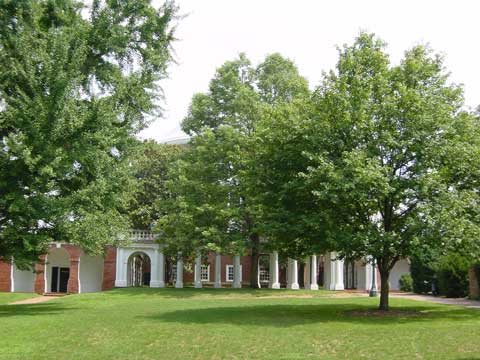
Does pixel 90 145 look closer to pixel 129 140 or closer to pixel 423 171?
pixel 129 140

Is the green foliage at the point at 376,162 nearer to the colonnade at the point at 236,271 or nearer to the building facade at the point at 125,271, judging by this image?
the building facade at the point at 125,271

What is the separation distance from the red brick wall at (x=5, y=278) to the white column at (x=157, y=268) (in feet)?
35.8

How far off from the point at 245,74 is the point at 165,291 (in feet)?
56.0

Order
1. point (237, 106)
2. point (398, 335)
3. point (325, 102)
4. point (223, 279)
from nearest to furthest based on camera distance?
point (398, 335), point (325, 102), point (237, 106), point (223, 279)

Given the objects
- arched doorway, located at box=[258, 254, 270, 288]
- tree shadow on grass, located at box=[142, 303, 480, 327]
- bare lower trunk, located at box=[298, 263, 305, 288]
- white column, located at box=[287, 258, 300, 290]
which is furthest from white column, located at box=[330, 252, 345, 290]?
tree shadow on grass, located at box=[142, 303, 480, 327]

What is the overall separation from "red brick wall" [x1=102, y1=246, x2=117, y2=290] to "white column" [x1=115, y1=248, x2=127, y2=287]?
56cm

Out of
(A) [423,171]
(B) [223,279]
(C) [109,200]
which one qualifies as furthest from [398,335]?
(B) [223,279]

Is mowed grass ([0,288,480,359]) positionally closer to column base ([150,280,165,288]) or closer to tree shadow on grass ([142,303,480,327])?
tree shadow on grass ([142,303,480,327])

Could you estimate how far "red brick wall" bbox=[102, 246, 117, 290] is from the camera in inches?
1810

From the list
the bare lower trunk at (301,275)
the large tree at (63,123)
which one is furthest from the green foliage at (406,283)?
the large tree at (63,123)

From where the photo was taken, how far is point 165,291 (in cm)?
3656

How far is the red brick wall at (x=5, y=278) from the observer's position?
1756 inches

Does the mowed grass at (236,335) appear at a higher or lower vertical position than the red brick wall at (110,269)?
lower

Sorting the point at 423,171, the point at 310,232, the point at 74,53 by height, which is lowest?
the point at 310,232
